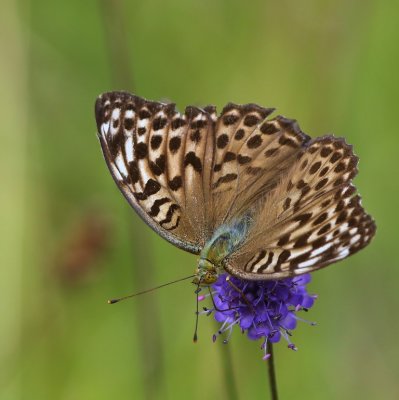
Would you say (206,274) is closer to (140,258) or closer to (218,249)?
(218,249)

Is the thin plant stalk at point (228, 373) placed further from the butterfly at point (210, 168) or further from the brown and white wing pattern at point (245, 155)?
the brown and white wing pattern at point (245, 155)

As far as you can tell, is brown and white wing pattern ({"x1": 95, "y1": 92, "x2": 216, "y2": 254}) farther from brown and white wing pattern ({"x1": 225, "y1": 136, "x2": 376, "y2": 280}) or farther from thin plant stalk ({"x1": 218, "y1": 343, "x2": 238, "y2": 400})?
thin plant stalk ({"x1": 218, "y1": 343, "x2": 238, "y2": 400})

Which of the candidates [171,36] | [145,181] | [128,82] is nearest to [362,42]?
[171,36]

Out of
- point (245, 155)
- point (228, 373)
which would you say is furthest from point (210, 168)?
point (228, 373)

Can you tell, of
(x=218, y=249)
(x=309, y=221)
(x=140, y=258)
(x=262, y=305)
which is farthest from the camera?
(x=140, y=258)

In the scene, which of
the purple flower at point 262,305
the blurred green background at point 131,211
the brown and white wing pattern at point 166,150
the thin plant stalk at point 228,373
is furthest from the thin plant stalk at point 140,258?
the purple flower at point 262,305
